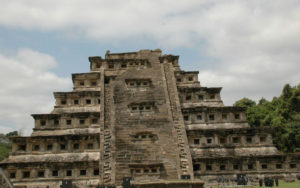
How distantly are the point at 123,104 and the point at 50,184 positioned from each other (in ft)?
29.9

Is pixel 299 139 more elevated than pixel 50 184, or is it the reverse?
pixel 299 139

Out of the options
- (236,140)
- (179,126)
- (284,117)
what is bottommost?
(236,140)

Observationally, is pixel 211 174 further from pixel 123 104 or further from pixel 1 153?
pixel 1 153

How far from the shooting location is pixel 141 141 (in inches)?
872

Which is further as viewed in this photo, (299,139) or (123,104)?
(299,139)

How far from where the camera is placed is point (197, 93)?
28406 millimetres

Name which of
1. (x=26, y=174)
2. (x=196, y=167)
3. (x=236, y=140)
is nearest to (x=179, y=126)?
(x=196, y=167)

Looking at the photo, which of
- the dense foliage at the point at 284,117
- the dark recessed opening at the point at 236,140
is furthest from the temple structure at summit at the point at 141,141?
the dense foliage at the point at 284,117

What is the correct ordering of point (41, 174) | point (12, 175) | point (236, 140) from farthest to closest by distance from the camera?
point (236, 140) → point (41, 174) → point (12, 175)

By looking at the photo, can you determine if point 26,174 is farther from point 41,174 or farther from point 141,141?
point 141,141

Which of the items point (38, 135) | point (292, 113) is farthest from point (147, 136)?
point (292, 113)

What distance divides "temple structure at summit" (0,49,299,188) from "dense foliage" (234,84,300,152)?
873 centimetres

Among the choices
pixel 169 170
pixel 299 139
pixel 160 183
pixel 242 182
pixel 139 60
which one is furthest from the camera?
pixel 299 139

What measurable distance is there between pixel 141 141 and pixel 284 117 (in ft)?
92.1
